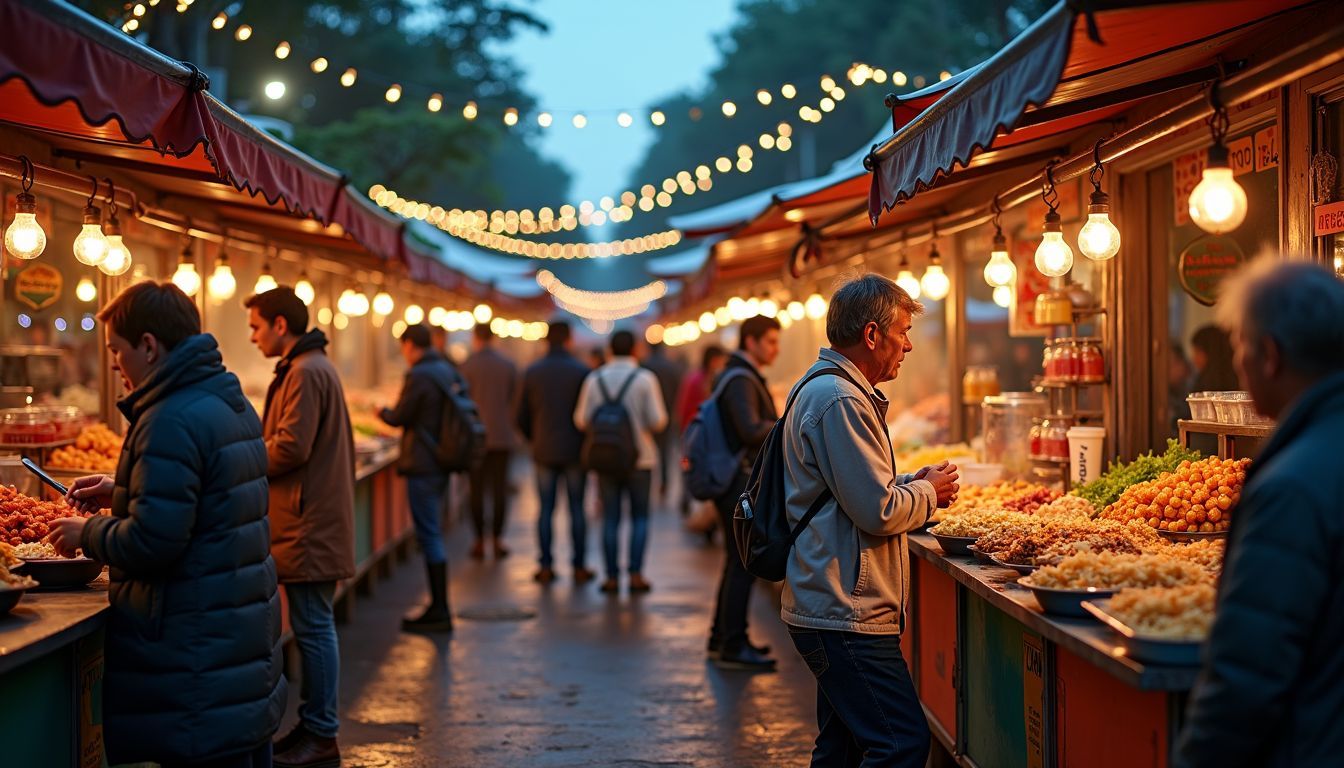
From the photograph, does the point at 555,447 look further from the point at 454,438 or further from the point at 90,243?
the point at 90,243

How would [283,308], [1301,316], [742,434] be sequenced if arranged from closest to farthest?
[1301,316]
[283,308]
[742,434]

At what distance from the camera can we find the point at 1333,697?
2.74 meters

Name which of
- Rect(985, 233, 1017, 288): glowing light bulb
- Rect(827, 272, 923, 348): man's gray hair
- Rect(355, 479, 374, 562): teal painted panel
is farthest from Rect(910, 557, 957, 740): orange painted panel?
Rect(355, 479, 374, 562): teal painted panel

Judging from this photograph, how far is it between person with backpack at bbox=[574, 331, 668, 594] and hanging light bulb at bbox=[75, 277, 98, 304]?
16.2 feet

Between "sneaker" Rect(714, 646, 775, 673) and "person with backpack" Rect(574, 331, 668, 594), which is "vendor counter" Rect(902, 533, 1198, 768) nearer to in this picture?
"sneaker" Rect(714, 646, 775, 673)

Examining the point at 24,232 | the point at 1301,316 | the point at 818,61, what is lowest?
the point at 1301,316

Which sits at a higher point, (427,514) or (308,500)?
(308,500)

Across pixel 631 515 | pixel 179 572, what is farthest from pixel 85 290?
pixel 631 515

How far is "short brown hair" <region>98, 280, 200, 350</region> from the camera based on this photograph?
4484 mm

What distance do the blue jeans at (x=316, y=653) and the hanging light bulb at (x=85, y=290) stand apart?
9.95 ft

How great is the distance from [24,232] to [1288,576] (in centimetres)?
531

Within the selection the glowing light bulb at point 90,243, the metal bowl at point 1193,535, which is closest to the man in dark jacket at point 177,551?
the glowing light bulb at point 90,243

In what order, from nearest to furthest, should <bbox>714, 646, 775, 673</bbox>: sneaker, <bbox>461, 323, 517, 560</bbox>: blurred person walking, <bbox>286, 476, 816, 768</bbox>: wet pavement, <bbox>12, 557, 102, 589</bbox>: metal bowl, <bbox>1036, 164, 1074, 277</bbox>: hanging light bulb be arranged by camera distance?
<bbox>12, 557, 102, 589</bbox>: metal bowl → <bbox>1036, 164, 1074, 277</bbox>: hanging light bulb → <bbox>286, 476, 816, 768</bbox>: wet pavement → <bbox>714, 646, 775, 673</bbox>: sneaker → <bbox>461, 323, 517, 560</bbox>: blurred person walking

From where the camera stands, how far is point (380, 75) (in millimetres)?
26906
